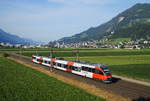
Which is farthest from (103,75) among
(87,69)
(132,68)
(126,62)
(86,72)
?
(126,62)

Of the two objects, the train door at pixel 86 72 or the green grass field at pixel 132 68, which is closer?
the train door at pixel 86 72

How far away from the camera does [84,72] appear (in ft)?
152

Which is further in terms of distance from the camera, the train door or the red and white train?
the train door

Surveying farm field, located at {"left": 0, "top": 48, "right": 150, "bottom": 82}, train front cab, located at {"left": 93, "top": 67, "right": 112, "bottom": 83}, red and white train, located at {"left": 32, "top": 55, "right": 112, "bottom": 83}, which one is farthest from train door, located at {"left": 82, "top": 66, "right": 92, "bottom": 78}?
farm field, located at {"left": 0, "top": 48, "right": 150, "bottom": 82}

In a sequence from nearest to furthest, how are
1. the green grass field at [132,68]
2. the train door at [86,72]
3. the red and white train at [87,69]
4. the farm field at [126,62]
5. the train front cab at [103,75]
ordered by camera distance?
the train front cab at [103,75] < the red and white train at [87,69] < the train door at [86,72] < the green grass field at [132,68] < the farm field at [126,62]

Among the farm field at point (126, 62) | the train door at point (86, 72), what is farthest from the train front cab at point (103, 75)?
the farm field at point (126, 62)

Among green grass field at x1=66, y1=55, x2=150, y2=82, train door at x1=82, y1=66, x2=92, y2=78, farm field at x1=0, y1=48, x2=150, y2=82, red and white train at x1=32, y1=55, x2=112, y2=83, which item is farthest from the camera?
farm field at x1=0, y1=48, x2=150, y2=82

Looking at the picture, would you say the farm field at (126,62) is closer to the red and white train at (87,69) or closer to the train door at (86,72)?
the red and white train at (87,69)

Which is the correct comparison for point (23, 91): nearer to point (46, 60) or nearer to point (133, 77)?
point (133, 77)

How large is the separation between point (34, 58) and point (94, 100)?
61962 mm

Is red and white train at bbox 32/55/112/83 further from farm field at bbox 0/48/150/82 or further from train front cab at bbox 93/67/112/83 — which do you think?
farm field at bbox 0/48/150/82

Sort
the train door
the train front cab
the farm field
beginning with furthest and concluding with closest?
the farm field < the train door < the train front cab

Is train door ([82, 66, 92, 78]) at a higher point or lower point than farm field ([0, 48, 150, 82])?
higher

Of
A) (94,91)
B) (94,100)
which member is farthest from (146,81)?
(94,100)
